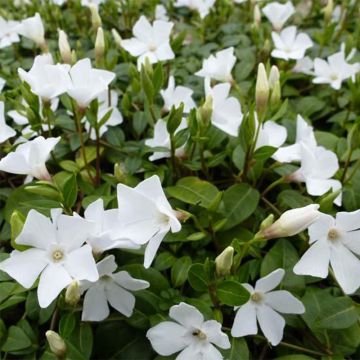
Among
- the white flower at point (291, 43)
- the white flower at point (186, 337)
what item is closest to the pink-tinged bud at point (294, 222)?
the white flower at point (186, 337)

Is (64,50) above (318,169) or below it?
above

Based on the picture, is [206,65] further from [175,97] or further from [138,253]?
[138,253]

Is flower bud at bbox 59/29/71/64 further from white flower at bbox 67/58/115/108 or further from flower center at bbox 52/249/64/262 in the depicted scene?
flower center at bbox 52/249/64/262

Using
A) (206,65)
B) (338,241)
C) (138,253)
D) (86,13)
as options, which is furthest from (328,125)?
(86,13)

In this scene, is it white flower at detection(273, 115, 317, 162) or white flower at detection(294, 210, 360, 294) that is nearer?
white flower at detection(294, 210, 360, 294)

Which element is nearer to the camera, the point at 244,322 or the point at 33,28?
the point at 244,322

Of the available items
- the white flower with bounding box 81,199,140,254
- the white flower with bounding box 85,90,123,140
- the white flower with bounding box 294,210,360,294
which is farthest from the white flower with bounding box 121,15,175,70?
the white flower with bounding box 294,210,360,294

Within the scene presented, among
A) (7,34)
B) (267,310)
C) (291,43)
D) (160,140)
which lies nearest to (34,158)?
(160,140)

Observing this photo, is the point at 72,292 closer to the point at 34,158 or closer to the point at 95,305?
the point at 95,305
